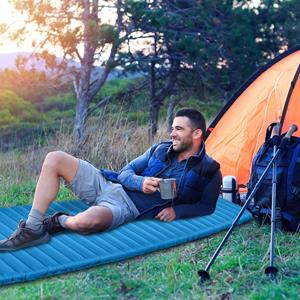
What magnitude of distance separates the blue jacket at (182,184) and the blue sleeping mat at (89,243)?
0.33 feet

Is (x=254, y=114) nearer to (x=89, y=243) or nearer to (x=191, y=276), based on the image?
(x=89, y=243)

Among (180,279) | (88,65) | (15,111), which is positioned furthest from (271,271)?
(15,111)

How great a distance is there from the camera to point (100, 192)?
4152 millimetres

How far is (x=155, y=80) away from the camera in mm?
13250

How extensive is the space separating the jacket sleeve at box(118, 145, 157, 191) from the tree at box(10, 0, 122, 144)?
22.7ft

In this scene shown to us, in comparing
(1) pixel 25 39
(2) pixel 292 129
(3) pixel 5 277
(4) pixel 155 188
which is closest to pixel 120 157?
(4) pixel 155 188

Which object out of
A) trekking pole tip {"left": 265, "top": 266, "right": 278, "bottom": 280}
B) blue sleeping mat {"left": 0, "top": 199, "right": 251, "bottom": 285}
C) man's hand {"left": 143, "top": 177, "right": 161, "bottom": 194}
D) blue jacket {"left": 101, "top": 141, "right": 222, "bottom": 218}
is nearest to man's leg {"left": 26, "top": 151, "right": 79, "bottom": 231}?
blue sleeping mat {"left": 0, "top": 199, "right": 251, "bottom": 285}

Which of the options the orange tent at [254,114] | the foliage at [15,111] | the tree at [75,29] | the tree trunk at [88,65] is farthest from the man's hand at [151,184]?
the foliage at [15,111]

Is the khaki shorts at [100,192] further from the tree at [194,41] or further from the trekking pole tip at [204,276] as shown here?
the tree at [194,41]

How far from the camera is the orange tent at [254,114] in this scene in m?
5.25

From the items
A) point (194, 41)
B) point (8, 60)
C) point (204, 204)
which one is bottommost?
point (204, 204)

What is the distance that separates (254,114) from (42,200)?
2.50 metres

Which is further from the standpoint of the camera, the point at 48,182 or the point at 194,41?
the point at 194,41

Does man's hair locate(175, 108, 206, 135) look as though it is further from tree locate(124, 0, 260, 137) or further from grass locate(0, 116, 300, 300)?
tree locate(124, 0, 260, 137)
